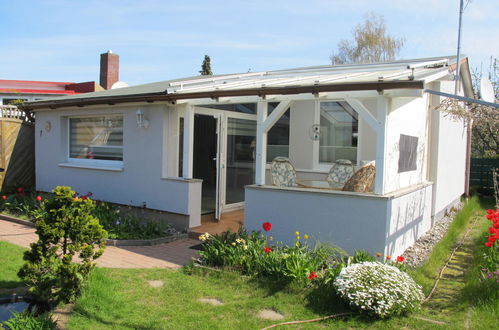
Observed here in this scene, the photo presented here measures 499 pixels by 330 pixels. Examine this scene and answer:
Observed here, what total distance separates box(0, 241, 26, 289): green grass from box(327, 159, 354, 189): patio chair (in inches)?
222

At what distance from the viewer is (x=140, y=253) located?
7.49m

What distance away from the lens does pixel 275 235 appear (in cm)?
734

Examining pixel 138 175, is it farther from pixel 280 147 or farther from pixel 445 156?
pixel 445 156

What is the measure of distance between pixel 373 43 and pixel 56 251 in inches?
1285

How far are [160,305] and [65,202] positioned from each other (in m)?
1.60

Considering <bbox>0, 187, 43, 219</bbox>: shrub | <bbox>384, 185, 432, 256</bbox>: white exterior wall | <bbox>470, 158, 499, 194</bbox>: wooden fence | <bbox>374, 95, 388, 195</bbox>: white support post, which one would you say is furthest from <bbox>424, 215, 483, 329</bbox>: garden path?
<bbox>470, 158, 499, 194</bbox>: wooden fence

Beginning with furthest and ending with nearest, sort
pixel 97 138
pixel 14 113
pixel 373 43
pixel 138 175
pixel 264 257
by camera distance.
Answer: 1. pixel 373 43
2. pixel 14 113
3. pixel 97 138
4. pixel 138 175
5. pixel 264 257

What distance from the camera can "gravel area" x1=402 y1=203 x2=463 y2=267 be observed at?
7.17 metres

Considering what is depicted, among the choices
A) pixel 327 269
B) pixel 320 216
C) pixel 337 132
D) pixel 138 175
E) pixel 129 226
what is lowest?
pixel 129 226

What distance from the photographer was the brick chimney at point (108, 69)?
26641 mm

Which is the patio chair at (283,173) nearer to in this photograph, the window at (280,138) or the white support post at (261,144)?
the white support post at (261,144)

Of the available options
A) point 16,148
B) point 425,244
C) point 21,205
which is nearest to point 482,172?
point 425,244

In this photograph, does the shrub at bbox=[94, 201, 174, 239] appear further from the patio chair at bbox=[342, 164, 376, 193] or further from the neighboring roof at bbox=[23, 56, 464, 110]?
the patio chair at bbox=[342, 164, 376, 193]

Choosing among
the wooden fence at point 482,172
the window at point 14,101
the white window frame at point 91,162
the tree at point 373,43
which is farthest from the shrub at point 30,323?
the tree at point 373,43
